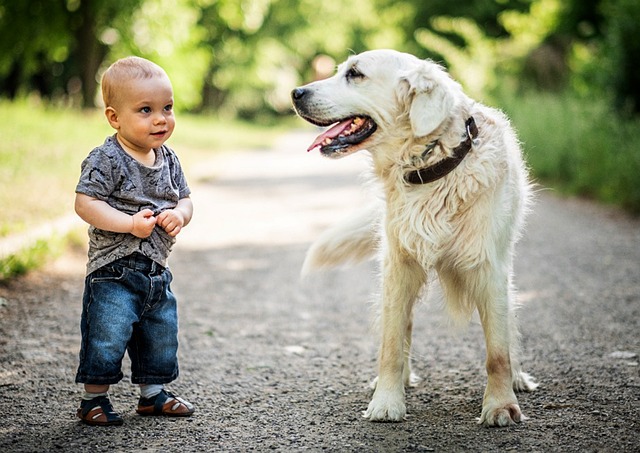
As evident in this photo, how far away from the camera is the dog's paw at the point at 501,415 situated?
10.7 ft

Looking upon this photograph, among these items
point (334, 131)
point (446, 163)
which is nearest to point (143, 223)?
point (334, 131)

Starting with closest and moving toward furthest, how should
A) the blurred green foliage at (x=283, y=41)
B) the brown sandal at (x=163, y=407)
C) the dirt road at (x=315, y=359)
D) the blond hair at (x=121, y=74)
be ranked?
the dirt road at (x=315, y=359)
the blond hair at (x=121, y=74)
the brown sandal at (x=163, y=407)
the blurred green foliage at (x=283, y=41)

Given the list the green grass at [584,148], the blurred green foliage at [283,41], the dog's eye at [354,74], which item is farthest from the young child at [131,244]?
the green grass at [584,148]

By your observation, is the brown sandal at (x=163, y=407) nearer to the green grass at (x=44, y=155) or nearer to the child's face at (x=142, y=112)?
the child's face at (x=142, y=112)

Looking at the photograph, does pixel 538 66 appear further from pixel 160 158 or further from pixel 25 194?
pixel 160 158

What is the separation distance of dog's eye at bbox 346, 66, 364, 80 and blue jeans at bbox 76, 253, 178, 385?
1.30 metres

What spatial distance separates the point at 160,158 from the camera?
133 inches

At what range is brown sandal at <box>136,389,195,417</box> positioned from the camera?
3.35 m

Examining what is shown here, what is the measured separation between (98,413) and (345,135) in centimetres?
169

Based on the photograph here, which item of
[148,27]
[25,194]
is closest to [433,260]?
[25,194]

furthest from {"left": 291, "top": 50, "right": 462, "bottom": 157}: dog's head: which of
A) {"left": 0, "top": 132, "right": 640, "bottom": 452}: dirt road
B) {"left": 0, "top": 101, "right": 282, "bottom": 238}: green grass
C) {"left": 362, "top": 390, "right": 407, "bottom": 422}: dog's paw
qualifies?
{"left": 0, "top": 101, "right": 282, "bottom": 238}: green grass

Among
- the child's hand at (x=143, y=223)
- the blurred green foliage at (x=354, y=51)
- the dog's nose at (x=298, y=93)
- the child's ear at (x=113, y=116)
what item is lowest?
the child's hand at (x=143, y=223)

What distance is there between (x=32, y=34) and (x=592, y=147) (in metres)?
14.6

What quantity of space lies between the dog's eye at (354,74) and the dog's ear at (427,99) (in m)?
0.26
